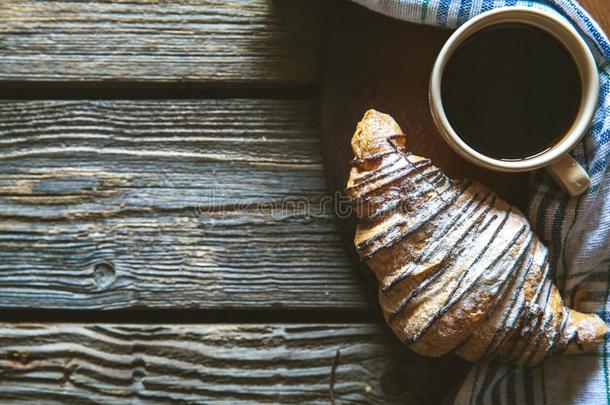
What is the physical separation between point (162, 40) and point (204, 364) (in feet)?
1.23

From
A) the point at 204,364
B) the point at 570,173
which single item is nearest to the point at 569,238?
the point at 570,173

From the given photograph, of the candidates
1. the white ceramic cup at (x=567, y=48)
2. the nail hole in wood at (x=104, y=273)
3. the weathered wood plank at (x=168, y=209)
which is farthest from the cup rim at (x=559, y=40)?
the nail hole in wood at (x=104, y=273)

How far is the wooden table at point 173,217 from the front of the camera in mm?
710

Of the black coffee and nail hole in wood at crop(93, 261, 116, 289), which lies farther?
nail hole in wood at crop(93, 261, 116, 289)

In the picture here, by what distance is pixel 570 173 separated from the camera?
1.91ft

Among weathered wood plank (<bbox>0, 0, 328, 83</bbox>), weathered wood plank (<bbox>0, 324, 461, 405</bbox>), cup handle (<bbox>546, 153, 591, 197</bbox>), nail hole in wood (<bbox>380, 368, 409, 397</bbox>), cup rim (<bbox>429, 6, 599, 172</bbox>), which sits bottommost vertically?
nail hole in wood (<bbox>380, 368, 409, 397</bbox>)

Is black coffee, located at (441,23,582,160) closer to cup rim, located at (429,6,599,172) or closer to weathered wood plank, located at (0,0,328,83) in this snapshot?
cup rim, located at (429,6,599,172)

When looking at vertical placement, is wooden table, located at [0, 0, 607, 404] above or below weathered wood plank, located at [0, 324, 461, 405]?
above

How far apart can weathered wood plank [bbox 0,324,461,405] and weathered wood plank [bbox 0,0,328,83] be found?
0.96 ft

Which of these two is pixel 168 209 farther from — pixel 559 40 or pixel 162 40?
→ pixel 559 40

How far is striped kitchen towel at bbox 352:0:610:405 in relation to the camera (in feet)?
1.94

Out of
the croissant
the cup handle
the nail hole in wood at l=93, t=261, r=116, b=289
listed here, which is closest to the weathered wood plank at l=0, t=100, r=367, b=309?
the nail hole in wood at l=93, t=261, r=116, b=289

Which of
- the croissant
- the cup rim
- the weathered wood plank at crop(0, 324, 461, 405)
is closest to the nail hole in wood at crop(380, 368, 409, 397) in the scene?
the weathered wood plank at crop(0, 324, 461, 405)

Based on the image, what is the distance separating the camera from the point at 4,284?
729mm
